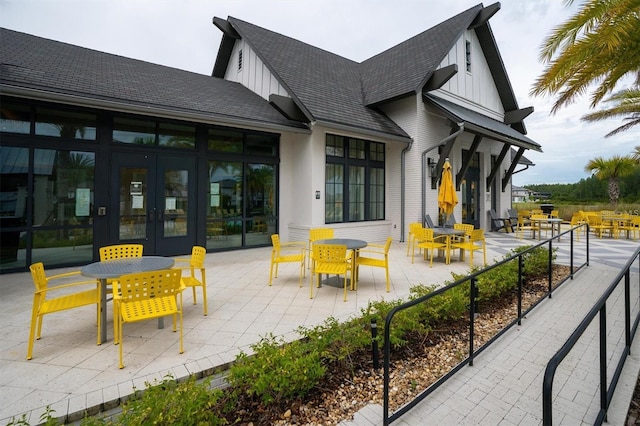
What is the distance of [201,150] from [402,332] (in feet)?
23.6

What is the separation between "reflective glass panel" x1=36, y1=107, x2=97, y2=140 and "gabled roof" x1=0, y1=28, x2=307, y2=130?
1.97 ft

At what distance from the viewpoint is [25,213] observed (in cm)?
632

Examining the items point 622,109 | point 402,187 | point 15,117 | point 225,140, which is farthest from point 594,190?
point 15,117

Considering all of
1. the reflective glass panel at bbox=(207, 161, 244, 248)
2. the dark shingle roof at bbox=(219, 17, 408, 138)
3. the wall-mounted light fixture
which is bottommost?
the reflective glass panel at bbox=(207, 161, 244, 248)

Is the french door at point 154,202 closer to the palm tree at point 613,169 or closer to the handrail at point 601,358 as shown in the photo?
the handrail at point 601,358

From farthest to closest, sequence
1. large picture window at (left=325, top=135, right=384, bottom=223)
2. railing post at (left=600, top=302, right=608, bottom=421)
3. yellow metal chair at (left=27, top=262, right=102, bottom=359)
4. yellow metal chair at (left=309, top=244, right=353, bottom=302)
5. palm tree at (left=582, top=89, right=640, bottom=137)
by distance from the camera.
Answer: large picture window at (left=325, top=135, right=384, bottom=223) → palm tree at (left=582, top=89, right=640, bottom=137) → yellow metal chair at (left=309, top=244, right=353, bottom=302) → yellow metal chair at (left=27, top=262, right=102, bottom=359) → railing post at (left=600, top=302, right=608, bottom=421)

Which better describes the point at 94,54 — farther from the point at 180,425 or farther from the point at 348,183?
the point at 180,425

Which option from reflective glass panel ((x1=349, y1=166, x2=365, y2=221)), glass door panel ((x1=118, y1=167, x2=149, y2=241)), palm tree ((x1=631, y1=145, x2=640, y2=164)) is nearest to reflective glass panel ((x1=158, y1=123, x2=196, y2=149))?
glass door panel ((x1=118, y1=167, x2=149, y2=241))

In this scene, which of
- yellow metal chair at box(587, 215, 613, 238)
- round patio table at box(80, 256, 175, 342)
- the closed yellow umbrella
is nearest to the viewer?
round patio table at box(80, 256, 175, 342)

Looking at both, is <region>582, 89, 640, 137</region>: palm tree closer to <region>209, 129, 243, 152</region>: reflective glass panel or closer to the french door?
<region>209, 129, 243, 152</region>: reflective glass panel

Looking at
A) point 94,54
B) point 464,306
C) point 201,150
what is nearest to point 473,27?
point 201,150

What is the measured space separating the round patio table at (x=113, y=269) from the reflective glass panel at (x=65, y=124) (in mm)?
4493

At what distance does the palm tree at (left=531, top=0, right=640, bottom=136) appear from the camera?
16.1 ft

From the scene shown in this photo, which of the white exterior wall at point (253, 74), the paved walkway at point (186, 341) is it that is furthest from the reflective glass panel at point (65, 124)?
the white exterior wall at point (253, 74)
